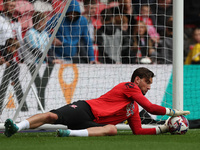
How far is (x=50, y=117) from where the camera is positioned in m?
5.44

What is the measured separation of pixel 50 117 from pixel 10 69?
2291 mm

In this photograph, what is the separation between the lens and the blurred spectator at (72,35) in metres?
7.86

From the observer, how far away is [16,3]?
712 cm

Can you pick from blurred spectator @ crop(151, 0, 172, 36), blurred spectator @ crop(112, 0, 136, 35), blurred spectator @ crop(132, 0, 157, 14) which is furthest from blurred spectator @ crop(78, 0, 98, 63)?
blurred spectator @ crop(151, 0, 172, 36)

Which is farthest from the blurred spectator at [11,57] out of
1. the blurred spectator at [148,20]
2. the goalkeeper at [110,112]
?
the blurred spectator at [148,20]

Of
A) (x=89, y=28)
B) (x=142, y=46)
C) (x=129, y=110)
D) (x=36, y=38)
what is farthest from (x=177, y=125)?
(x=89, y=28)

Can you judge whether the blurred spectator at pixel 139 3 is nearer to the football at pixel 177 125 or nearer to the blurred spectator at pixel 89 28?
the blurred spectator at pixel 89 28

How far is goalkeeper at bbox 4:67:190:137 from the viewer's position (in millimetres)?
5480

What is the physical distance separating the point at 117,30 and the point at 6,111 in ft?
7.62

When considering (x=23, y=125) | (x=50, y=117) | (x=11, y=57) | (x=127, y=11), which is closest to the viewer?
(x=23, y=125)

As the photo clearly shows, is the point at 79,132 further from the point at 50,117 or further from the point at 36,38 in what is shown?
the point at 36,38

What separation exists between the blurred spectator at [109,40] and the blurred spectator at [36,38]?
53.7 inches

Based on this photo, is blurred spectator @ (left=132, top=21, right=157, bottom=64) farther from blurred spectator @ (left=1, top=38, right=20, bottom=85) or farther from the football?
the football

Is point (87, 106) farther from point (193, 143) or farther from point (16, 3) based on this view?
point (16, 3)
